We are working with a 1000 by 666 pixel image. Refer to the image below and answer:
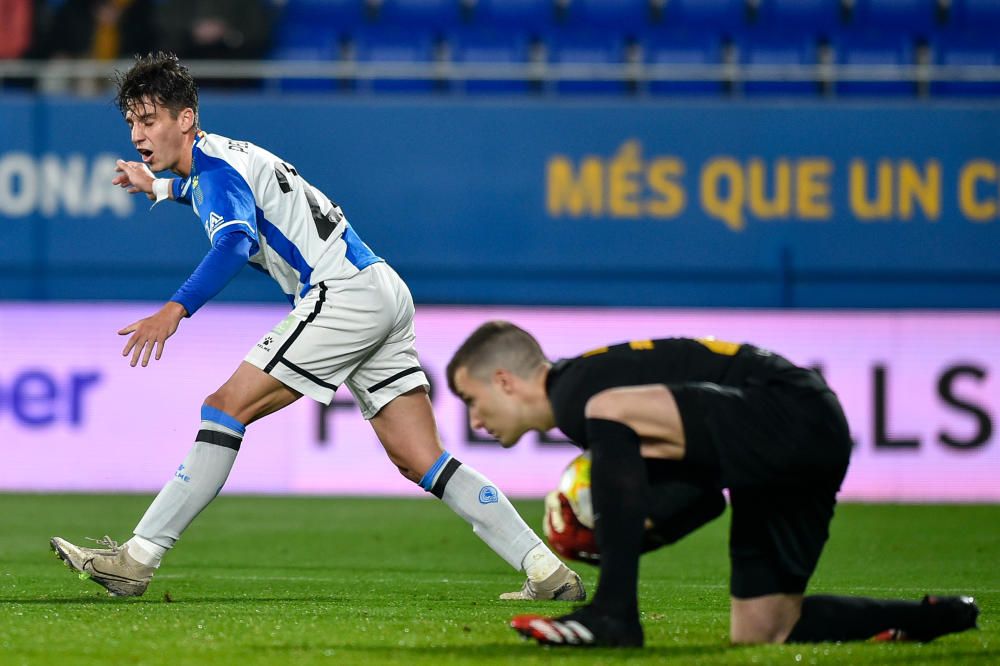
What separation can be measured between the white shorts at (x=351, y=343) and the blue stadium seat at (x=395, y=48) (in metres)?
9.12

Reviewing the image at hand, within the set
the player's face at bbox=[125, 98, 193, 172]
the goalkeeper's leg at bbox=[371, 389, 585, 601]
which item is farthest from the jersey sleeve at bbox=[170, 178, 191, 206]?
the goalkeeper's leg at bbox=[371, 389, 585, 601]

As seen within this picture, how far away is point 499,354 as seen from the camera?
431 centimetres

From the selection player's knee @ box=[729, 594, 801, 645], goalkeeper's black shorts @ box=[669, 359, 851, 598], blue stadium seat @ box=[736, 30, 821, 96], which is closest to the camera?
goalkeeper's black shorts @ box=[669, 359, 851, 598]

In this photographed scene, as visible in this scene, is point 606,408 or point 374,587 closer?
point 606,408

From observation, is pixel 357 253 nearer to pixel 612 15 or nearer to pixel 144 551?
pixel 144 551

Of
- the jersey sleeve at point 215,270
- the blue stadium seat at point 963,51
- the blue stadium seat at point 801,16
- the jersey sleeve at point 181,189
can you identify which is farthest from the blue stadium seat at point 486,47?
the jersey sleeve at point 215,270

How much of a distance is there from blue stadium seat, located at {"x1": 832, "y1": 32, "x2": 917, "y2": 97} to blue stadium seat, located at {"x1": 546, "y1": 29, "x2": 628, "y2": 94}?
84.5 inches

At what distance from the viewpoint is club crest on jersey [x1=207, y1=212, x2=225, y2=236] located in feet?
18.3

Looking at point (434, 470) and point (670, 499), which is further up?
point (670, 499)

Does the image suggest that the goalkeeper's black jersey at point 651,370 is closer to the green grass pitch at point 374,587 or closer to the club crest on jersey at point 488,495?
the green grass pitch at point 374,587

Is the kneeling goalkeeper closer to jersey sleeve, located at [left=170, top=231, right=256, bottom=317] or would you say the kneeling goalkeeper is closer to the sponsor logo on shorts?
jersey sleeve, located at [left=170, top=231, right=256, bottom=317]

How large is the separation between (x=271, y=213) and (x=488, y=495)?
1.37m

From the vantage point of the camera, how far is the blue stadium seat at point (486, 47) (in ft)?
49.2

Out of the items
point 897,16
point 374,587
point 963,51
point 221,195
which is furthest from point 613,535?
point 897,16
